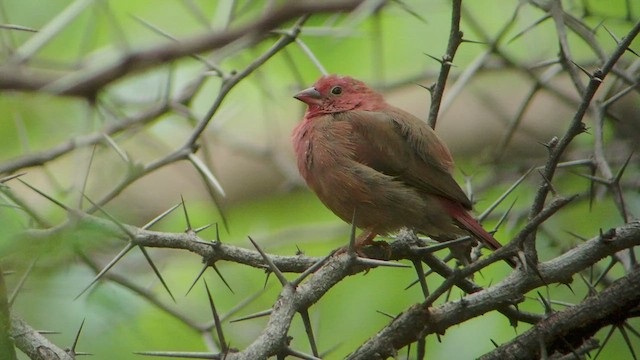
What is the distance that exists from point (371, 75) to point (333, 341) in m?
3.05

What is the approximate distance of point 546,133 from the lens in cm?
870

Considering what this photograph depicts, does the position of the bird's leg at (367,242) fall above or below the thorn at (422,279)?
above

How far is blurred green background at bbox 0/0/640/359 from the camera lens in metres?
2.58

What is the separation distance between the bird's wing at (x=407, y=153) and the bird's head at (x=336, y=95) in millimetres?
586

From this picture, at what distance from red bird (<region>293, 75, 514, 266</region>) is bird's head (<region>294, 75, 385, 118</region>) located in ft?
1.07

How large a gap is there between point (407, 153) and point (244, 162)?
4.31 metres

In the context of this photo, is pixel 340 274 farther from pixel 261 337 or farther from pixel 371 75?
pixel 371 75

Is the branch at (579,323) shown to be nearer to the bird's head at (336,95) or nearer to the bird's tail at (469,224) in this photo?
the bird's tail at (469,224)

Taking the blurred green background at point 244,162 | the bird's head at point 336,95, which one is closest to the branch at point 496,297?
the blurred green background at point 244,162

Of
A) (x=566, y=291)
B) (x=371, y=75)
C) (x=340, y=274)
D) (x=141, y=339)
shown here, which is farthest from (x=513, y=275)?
(x=371, y=75)

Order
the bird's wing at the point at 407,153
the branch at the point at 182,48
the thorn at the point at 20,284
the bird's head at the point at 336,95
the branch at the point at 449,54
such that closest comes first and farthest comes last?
the thorn at the point at 20,284 < the branch at the point at 182,48 < the branch at the point at 449,54 < the bird's wing at the point at 407,153 < the bird's head at the point at 336,95

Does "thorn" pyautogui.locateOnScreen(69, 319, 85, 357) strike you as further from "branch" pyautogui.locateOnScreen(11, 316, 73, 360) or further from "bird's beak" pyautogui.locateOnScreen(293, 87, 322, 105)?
"bird's beak" pyautogui.locateOnScreen(293, 87, 322, 105)

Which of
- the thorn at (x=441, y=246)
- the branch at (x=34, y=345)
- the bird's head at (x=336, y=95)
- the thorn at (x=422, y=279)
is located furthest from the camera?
the bird's head at (x=336, y=95)

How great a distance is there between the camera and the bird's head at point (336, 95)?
5711 millimetres
